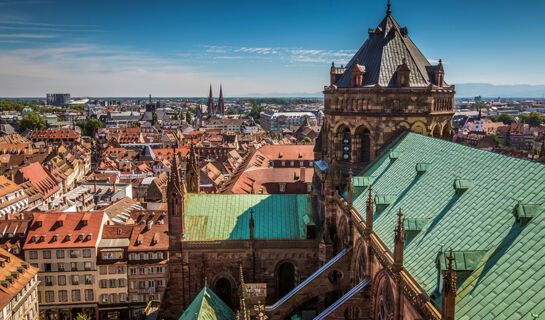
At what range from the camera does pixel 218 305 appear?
2898cm

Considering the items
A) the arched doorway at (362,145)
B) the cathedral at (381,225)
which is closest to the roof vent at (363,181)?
the cathedral at (381,225)

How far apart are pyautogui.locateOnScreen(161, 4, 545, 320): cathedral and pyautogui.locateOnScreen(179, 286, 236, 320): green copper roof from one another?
10cm

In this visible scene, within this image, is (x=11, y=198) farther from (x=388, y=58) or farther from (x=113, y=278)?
(x=388, y=58)

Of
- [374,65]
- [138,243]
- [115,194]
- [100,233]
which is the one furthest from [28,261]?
[374,65]


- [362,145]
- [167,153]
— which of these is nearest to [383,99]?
[362,145]

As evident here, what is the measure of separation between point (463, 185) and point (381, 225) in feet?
18.6

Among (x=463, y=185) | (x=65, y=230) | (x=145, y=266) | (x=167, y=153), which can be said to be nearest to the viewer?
(x=463, y=185)

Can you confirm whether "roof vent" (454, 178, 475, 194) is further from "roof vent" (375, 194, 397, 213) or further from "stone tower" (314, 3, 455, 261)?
"stone tower" (314, 3, 455, 261)

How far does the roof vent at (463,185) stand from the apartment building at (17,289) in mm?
47991

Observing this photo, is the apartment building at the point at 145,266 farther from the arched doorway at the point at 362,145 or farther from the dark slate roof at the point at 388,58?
the dark slate roof at the point at 388,58

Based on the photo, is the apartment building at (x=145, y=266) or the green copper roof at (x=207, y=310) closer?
the green copper roof at (x=207, y=310)

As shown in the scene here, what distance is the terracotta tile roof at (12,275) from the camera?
163 ft

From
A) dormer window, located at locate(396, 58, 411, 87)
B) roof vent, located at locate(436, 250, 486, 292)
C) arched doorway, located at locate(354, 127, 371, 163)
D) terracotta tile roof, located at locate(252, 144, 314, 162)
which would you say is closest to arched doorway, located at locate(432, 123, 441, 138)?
dormer window, located at locate(396, 58, 411, 87)

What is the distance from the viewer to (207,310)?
27047mm
